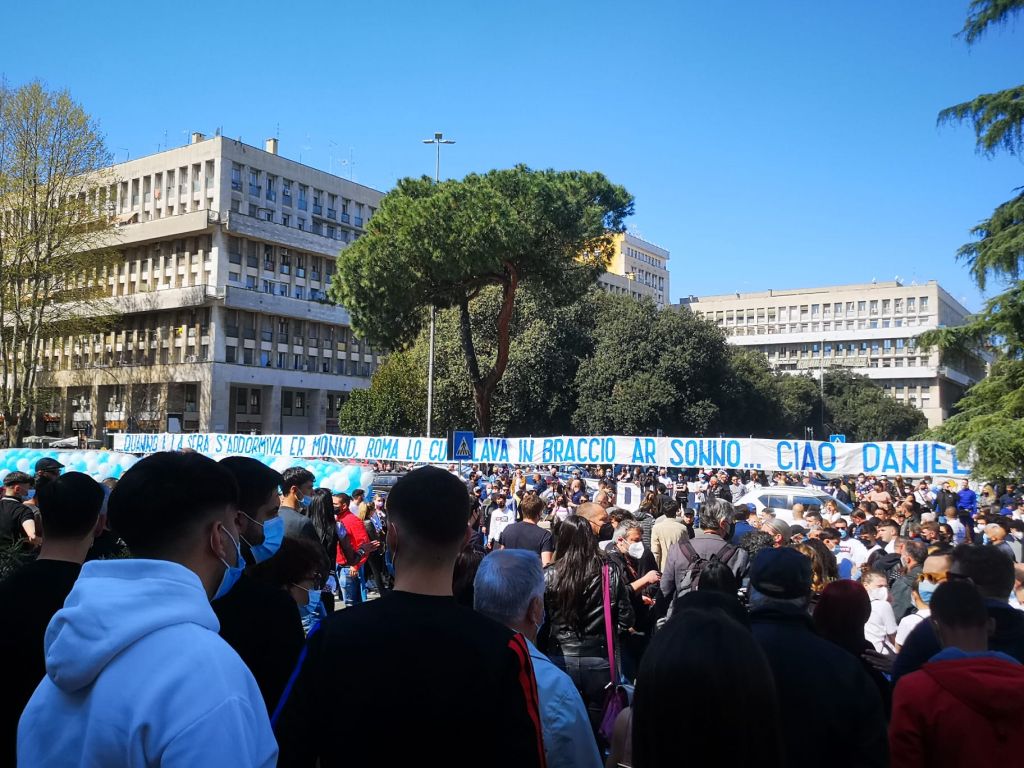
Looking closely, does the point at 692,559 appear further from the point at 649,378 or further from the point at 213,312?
the point at 213,312

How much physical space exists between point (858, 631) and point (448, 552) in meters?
1.91

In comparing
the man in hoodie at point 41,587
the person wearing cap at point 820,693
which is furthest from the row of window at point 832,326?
the man in hoodie at point 41,587

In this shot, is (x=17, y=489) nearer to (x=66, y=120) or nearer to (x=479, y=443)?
(x=479, y=443)

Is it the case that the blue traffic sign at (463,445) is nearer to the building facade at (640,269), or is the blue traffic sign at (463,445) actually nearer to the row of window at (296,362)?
the row of window at (296,362)

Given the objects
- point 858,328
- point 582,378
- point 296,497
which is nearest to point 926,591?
point 296,497

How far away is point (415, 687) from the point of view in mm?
2021

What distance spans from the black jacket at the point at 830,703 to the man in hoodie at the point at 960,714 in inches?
2.8

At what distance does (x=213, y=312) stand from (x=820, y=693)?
57901mm

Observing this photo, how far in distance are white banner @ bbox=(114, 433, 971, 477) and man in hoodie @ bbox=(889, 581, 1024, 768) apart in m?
12.3

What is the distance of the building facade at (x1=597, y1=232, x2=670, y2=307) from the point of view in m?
105

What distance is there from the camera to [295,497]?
21.6ft

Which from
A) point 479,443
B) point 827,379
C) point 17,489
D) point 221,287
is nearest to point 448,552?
point 17,489

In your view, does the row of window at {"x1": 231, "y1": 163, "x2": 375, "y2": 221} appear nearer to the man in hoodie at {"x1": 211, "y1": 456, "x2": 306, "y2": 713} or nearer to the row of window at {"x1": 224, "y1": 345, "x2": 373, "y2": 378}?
the row of window at {"x1": 224, "y1": 345, "x2": 373, "y2": 378}

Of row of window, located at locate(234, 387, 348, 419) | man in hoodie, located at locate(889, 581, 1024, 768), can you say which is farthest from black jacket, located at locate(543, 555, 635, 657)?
row of window, located at locate(234, 387, 348, 419)
